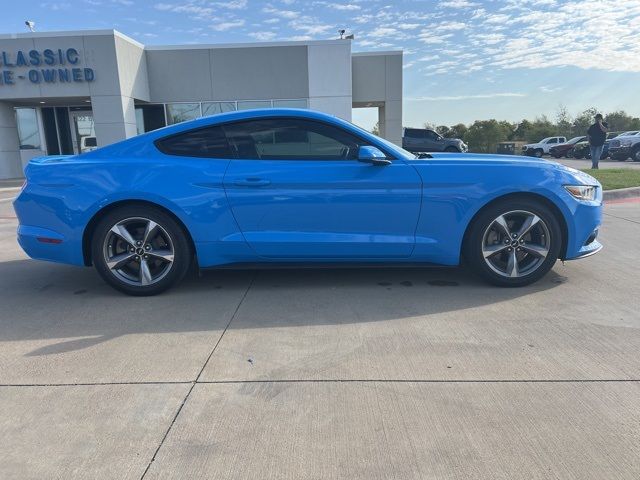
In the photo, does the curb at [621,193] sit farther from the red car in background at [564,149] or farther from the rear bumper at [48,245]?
the red car in background at [564,149]

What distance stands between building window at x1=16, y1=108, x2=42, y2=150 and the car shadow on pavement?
1692cm

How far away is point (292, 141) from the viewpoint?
4.26 meters

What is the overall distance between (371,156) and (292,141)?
715mm

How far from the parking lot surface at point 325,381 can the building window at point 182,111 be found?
15583 millimetres

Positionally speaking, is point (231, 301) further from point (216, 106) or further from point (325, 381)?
point (216, 106)

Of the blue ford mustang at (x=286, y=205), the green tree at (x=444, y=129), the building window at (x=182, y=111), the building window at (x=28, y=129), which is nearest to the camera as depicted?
the blue ford mustang at (x=286, y=205)

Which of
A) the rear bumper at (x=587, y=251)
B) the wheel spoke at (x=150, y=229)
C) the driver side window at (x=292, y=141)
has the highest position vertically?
the driver side window at (x=292, y=141)

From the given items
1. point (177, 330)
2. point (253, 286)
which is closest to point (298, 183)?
point (253, 286)

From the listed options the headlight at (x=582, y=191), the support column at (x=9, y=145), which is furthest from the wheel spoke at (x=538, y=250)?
the support column at (x=9, y=145)

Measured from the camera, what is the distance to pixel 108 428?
7.93ft

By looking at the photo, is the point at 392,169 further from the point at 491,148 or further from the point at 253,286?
the point at 491,148

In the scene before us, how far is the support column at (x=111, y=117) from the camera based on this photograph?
17.0 m

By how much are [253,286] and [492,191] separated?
229 cm

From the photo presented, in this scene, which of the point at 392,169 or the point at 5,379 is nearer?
the point at 5,379
